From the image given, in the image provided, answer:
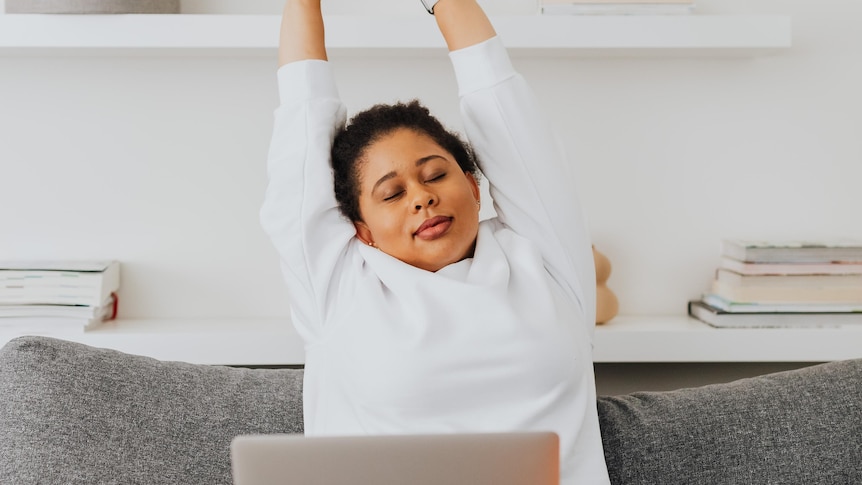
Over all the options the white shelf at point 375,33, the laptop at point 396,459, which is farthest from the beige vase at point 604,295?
the laptop at point 396,459

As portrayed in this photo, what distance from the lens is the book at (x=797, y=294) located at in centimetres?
209

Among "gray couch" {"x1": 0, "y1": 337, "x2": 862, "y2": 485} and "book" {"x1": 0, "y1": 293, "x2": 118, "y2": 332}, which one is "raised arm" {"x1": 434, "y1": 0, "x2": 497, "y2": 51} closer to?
"gray couch" {"x1": 0, "y1": 337, "x2": 862, "y2": 485}

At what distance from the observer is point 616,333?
80.4 inches

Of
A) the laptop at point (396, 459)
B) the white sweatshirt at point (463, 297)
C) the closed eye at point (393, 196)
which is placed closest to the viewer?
the laptop at point (396, 459)

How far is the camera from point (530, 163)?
1398 mm

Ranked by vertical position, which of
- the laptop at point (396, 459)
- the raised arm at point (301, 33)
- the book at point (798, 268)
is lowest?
the laptop at point (396, 459)

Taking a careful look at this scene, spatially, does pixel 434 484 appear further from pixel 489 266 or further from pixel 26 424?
pixel 26 424

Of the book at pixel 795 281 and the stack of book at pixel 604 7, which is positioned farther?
the book at pixel 795 281

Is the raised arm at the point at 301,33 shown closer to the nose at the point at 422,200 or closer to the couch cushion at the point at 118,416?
the nose at the point at 422,200

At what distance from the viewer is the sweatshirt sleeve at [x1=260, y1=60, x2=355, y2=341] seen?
4.50 feet

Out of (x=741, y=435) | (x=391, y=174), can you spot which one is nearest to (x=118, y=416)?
(x=391, y=174)

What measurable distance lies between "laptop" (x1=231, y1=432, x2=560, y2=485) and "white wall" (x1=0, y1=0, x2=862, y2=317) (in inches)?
58.1

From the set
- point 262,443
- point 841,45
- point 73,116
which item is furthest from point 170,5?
point 841,45

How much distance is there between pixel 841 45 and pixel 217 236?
64.4 inches
